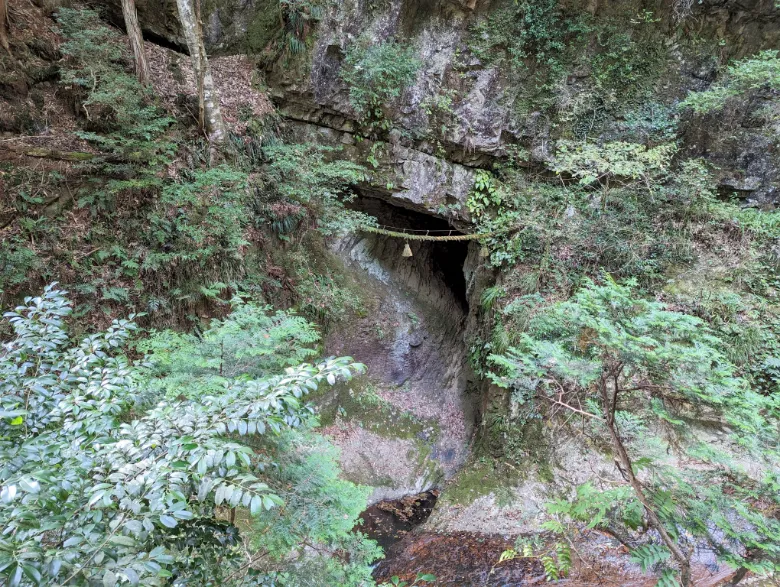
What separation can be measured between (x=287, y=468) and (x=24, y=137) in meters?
5.54

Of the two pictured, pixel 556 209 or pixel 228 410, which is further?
pixel 556 209

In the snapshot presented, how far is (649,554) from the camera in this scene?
2527 millimetres

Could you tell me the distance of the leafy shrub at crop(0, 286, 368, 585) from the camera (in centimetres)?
108

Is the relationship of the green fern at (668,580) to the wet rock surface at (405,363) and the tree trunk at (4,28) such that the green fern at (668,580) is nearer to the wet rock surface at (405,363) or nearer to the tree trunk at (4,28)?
the wet rock surface at (405,363)

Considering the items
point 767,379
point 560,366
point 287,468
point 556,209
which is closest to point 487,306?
point 556,209

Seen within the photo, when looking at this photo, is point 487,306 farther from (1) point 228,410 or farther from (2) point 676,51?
(1) point 228,410

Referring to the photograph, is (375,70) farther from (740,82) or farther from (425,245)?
(740,82)

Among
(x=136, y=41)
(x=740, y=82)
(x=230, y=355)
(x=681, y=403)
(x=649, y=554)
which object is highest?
(x=136, y=41)

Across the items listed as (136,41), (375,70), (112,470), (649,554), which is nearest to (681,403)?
(649,554)

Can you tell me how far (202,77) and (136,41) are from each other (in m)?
1.00

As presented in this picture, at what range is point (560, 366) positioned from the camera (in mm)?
2650

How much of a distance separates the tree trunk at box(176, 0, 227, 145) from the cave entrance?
10.3 feet

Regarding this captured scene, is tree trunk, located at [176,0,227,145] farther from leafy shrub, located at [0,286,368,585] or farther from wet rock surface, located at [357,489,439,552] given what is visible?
wet rock surface, located at [357,489,439,552]

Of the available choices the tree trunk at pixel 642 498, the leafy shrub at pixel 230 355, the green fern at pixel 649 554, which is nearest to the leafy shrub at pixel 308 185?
the leafy shrub at pixel 230 355
